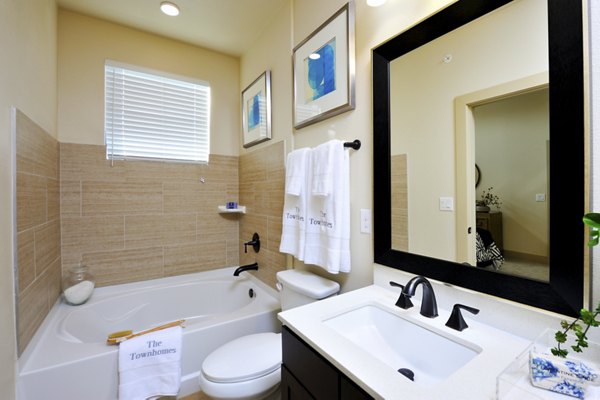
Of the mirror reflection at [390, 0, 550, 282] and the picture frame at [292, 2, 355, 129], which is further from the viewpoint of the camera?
the picture frame at [292, 2, 355, 129]

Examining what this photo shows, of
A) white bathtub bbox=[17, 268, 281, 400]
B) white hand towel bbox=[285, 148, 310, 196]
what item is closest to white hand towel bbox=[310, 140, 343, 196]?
white hand towel bbox=[285, 148, 310, 196]

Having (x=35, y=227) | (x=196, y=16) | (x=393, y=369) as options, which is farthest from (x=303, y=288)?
(x=196, y=16)

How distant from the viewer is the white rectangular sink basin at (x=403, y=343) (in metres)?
0.82

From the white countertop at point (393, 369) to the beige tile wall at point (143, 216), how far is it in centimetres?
184

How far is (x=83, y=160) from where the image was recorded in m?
2.09

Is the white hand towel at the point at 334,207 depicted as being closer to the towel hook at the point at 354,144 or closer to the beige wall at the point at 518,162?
the towel hook at the point at 354,144

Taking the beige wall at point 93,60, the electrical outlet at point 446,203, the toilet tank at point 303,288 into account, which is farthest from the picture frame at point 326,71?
the beige wall at point 93,60

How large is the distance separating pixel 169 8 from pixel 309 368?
8.10 ft

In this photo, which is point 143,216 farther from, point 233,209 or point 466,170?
point 466,170

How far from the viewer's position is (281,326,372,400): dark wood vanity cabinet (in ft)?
2.26

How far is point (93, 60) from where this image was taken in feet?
6.93

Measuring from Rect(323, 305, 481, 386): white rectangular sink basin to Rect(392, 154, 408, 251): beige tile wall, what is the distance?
31 centimetres

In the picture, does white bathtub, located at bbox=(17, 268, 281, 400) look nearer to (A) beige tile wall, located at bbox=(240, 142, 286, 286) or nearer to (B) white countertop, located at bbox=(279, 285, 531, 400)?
(A) beige tile wall, located at bbox=(240, 142, 286, 286)

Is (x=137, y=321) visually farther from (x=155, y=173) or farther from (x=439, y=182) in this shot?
(x=439, y=182)
